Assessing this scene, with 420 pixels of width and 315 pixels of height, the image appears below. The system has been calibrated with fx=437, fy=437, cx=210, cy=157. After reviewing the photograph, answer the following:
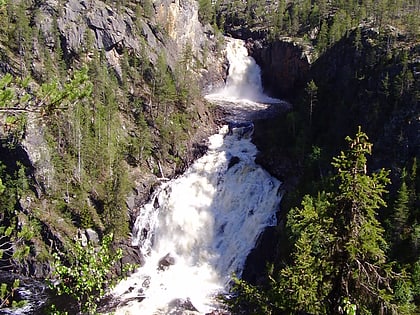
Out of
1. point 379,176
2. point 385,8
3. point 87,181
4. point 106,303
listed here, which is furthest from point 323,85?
point 379,176

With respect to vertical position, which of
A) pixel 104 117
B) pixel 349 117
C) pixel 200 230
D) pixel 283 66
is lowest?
pixel 200 230

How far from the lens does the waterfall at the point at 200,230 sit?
41.0 m

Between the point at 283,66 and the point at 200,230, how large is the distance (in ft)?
122

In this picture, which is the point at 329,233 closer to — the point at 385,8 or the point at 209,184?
the point at 209,184

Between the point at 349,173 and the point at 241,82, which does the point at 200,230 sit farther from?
the point at 241,82

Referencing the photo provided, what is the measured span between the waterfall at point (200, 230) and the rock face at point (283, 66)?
63.1 ft

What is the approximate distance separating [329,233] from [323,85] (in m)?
48.7

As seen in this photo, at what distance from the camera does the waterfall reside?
40969mm

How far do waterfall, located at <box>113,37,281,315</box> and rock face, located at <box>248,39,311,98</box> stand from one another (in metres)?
19.2

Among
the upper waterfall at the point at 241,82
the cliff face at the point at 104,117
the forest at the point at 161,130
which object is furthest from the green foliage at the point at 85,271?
the upper waterfall at the point at 241,82

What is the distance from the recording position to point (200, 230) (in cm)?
4916

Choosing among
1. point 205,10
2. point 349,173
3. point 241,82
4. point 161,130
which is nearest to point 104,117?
point 161,130

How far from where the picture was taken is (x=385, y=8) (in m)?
65.0

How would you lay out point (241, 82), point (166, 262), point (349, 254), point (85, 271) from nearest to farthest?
point (85, 271), point (349, 254), point (166, 262), point (241, 82)
